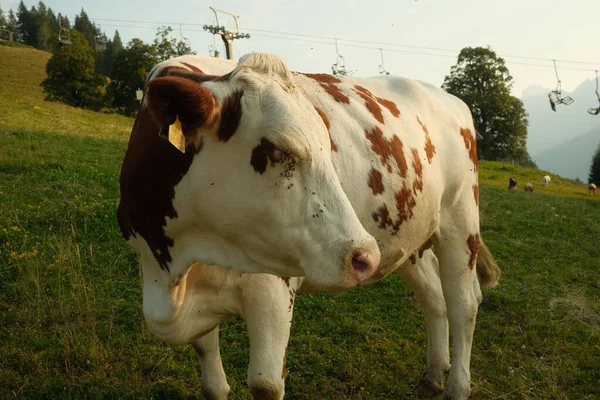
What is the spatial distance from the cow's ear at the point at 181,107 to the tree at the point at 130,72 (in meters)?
44.7

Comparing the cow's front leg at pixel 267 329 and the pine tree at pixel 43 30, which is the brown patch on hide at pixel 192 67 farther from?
the pine tree at pixel 43 30

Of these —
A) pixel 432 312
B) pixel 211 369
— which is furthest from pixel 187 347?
pixel 432 312

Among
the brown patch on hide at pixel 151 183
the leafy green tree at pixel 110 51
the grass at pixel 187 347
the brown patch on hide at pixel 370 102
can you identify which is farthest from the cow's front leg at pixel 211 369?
the leafy green tree at pixel 110 51

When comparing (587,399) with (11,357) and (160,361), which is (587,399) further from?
(11,357)

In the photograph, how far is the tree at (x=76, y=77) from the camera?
45375mm

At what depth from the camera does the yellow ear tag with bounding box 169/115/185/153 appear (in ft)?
7.22

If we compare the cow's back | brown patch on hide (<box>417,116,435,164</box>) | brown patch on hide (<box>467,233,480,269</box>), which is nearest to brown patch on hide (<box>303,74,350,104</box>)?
the cow's back

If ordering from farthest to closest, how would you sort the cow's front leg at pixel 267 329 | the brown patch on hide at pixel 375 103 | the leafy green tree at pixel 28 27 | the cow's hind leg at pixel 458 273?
the leafy green tree at pixel 28 27, the cow's hind leg at pixel 458 273, the brown patch on hide at pixel 375 103, the cow's front leg at pixel 267 329

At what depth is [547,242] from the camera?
1034cm

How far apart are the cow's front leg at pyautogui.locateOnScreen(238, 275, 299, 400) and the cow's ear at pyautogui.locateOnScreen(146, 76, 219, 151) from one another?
1043mm

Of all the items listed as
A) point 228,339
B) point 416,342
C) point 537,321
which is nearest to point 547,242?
point 537,321

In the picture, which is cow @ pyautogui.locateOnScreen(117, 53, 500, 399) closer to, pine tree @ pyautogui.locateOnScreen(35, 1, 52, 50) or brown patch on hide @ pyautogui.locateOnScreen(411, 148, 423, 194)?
brown patch on hide @ pyautogui.locateOnScreen(411, 148, 423, 194)

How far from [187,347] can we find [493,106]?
50358 millimetres

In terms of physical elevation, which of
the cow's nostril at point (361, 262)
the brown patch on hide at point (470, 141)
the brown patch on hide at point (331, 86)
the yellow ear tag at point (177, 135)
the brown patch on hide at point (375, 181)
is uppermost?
A: the brown patch on hide at point (331, 86)
